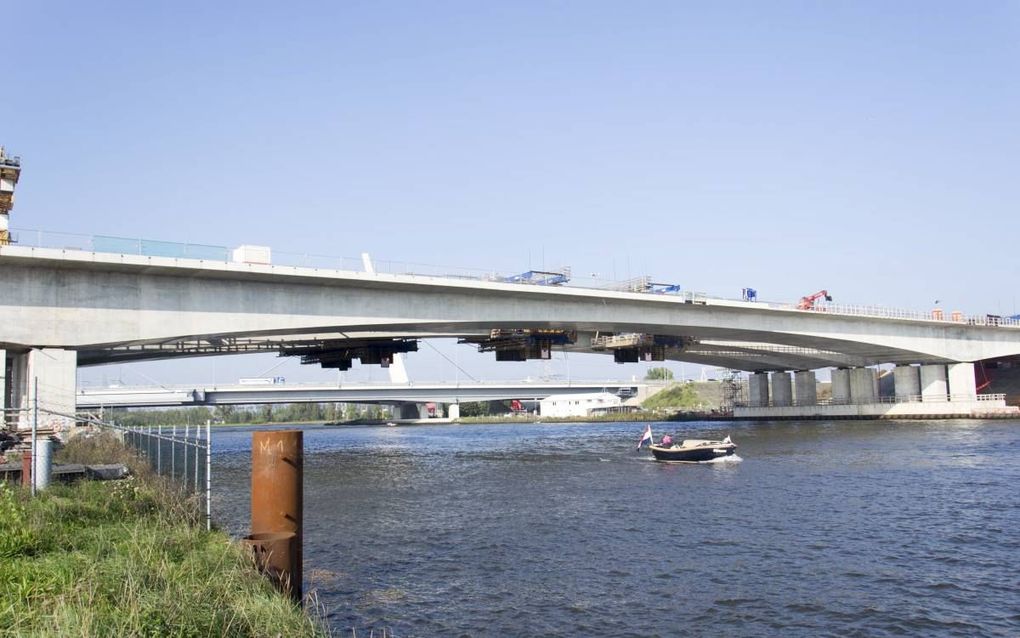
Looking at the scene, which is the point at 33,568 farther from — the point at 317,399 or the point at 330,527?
the point at 317,399

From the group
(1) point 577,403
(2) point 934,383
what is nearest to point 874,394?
(2) point 934,383

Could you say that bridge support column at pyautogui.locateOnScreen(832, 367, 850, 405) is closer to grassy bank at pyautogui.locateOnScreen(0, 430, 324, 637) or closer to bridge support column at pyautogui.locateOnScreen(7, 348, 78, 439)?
bridge support column at pyautogui.locateOnScreen(7, 348, 78, 439)

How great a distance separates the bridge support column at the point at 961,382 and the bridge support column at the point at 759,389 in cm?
3427

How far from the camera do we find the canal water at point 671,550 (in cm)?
1533

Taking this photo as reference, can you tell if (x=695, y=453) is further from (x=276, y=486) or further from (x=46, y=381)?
(x=276, y=486)

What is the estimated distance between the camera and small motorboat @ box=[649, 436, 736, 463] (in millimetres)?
46812

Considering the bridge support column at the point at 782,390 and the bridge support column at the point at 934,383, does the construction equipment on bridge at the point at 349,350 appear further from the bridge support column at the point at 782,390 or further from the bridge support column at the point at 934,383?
the bridge support column at the point at 782,390

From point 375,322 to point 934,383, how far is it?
6677 cm

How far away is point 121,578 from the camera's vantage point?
10633 millimetres

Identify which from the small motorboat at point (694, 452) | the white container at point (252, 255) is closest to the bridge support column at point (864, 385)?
the small motorboat at point (694, 452)

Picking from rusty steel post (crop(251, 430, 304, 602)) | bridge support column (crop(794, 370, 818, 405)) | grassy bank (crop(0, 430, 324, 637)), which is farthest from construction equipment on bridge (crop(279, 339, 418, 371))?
bridge support column (crop(794, 370, 818, 405))

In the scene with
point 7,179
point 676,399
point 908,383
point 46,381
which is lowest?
point 676,399

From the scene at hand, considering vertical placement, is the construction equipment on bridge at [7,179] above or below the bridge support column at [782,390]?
above

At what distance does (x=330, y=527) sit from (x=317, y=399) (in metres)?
99.1
